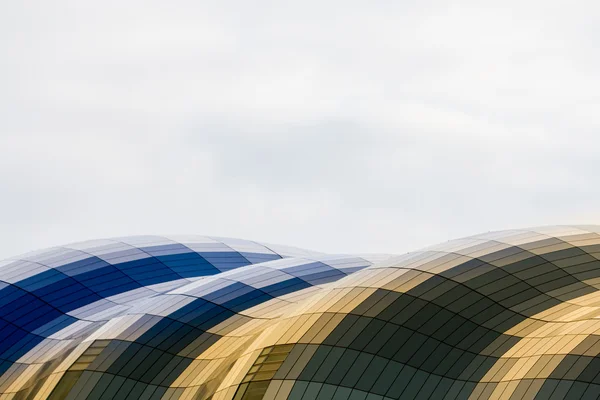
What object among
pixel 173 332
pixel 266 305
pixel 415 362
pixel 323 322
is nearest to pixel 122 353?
pixel 173 332

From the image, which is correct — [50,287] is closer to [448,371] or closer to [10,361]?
[10,361]

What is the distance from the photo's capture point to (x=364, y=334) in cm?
4300

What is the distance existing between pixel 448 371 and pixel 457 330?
7.88 feet

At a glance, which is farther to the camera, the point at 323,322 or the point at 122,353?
the point at 122,353

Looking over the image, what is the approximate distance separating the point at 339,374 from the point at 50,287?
34.4 meters

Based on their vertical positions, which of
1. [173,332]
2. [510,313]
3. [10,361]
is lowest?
[10,361]

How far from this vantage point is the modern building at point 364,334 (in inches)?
1558

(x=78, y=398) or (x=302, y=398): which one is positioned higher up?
(x=302, y=398)

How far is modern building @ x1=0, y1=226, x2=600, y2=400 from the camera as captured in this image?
39562mm

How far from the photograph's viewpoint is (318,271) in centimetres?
6228

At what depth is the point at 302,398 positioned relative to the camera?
41.2 meters

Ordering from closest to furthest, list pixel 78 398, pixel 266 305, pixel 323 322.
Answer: pixel 323 322 → pixel 78 398 → pixel 266 305

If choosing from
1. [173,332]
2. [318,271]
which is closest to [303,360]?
[173,332]

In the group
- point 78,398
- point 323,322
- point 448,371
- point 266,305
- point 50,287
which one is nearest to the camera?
point 448,371
